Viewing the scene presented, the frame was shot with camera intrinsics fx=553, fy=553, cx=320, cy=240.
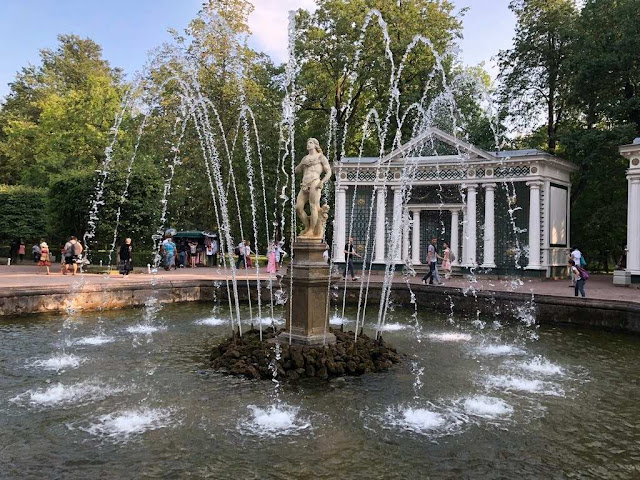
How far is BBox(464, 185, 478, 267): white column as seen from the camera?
2653 cm

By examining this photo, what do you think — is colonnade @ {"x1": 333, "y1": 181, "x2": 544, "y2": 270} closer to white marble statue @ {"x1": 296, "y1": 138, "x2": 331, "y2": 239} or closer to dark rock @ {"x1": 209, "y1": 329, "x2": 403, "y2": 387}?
white marble statue @ {"x1": 296, "y1": 138, "x2": 331, "y2": 239}

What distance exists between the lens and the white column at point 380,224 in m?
27.7

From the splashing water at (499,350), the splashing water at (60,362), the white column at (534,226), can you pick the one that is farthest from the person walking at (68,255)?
the white column at (534,226)

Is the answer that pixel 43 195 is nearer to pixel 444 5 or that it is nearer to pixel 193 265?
pixel 193 265

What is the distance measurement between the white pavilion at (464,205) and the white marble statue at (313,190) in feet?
44.8

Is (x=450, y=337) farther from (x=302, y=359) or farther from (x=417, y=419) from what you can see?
(x=417, y=419)

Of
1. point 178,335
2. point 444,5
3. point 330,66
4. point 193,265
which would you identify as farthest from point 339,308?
point 444,5

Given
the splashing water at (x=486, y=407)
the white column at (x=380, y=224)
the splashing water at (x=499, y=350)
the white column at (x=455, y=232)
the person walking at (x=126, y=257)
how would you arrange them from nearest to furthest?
the splashing water at (x=486, y=407) < the splashing water at (x=499, y=350) < the person walking at (x=126, y=257) < the white column at (x=455, y=232) < the white column at (x=380, y=224)

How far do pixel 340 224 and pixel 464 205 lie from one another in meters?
6.23

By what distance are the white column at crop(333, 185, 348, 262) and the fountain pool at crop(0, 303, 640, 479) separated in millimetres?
16919

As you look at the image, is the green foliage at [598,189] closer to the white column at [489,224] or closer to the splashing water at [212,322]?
the white column at [489,224]

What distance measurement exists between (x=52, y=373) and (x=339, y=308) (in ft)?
34.5

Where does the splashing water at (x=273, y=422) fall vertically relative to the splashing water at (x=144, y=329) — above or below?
below

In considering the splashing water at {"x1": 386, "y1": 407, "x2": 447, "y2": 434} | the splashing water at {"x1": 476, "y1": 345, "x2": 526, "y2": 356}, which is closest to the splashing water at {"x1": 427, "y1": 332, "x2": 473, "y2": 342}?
the splashing water at {"x1": 476, "y1": 345, "x2": 526, "y2": 356}
